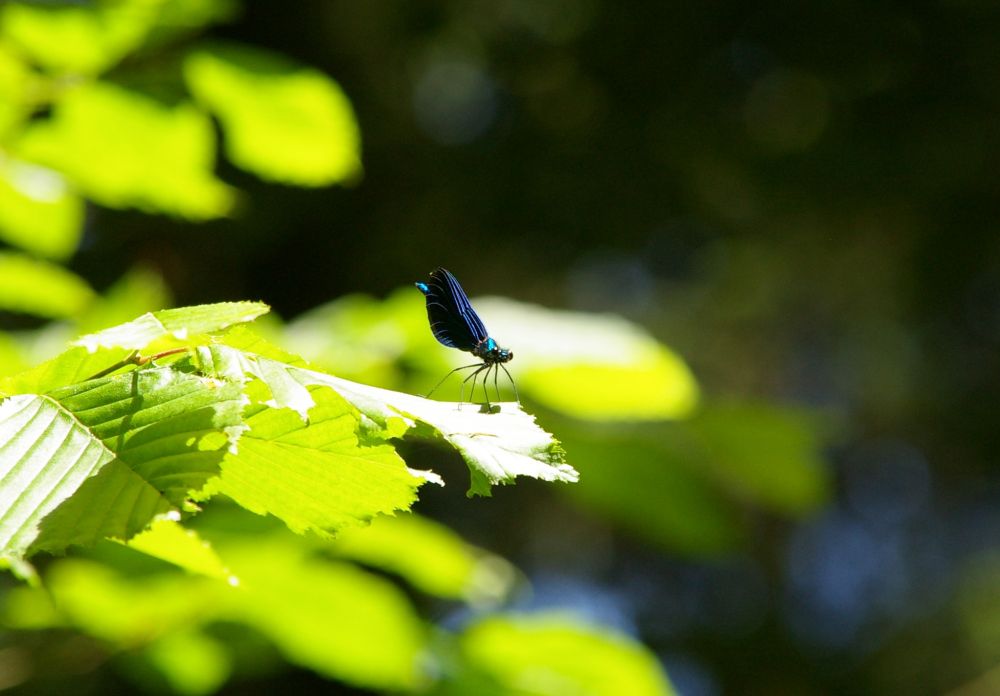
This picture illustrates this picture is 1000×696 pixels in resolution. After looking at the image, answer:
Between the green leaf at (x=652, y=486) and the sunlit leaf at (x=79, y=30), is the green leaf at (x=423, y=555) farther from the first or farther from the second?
the sunlit leaf at (x=79, y=30)

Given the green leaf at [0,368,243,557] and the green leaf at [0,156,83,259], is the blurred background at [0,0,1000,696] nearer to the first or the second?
the green leaf at [0,156,83,259]

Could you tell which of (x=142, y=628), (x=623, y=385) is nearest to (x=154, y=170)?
(x=142, y=628)

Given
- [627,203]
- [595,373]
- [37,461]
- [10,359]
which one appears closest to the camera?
[37,461]

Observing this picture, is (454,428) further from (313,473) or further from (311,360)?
(311,360)

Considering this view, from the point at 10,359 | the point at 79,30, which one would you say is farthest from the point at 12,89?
the point at 10,359

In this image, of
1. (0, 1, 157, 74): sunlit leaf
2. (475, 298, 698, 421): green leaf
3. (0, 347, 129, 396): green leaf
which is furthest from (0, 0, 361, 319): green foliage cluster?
(0, 347, 129, 396): green leaf

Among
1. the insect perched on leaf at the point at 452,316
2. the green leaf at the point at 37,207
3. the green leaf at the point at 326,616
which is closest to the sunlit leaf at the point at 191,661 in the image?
the green leaf at the point at 326,616
